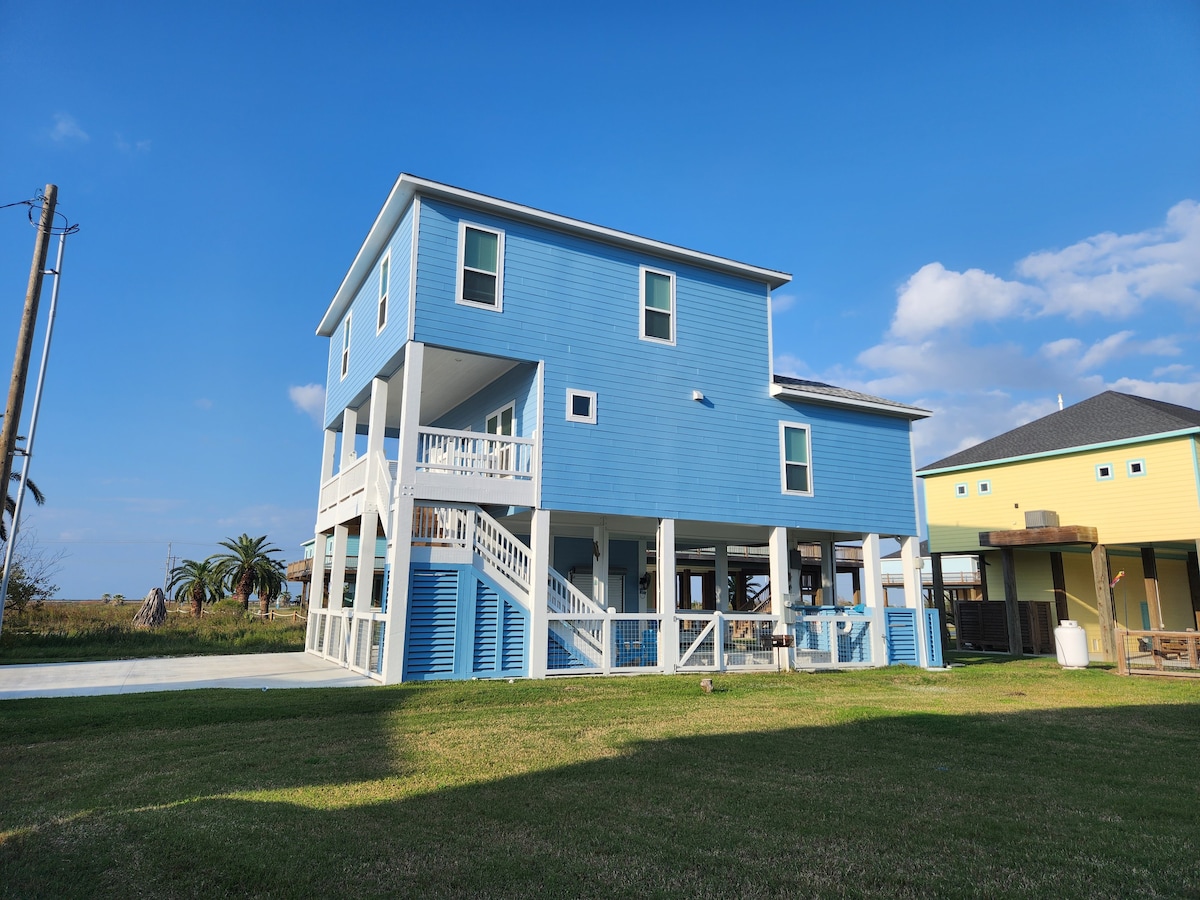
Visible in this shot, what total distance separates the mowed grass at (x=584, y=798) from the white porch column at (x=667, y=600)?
13.2 ft

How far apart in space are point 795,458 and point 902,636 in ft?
16.2

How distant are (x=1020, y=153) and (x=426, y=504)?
14582 millimetres

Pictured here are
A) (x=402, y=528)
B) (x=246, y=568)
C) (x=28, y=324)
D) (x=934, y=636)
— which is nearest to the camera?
(x=28, y=324)

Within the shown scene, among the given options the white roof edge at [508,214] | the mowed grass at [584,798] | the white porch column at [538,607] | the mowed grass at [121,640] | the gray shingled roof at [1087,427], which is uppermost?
the white roof edge at [508,214]

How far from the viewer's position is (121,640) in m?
19.5

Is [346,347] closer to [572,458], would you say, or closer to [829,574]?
[572,458]

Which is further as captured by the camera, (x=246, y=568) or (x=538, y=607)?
(x=246, y=568)

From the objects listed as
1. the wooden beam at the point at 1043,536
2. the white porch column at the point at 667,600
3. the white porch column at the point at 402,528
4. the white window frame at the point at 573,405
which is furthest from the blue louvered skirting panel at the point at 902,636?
the white porch column at the point at 402,528

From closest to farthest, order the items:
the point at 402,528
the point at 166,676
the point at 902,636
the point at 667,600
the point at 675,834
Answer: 1. the point at 675,834
2. the point at 402,528
3. the point at 166,676
4. the point at 667,600
5. the point at 902,636

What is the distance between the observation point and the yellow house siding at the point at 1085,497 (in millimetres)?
19728

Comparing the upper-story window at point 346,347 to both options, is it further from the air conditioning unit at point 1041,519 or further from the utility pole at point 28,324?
the air conditioning unit at point 1041,519

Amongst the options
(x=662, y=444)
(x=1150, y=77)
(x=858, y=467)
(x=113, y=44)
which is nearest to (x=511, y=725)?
(x=662, y=444)

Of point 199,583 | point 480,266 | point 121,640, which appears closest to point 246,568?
point 199,583

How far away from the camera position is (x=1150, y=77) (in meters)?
12.8
